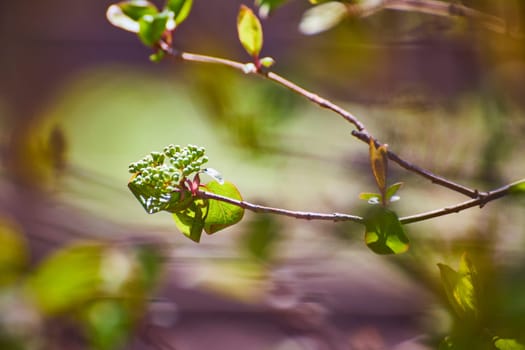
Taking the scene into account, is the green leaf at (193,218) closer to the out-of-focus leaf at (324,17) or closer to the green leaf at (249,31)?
the green leaf at (249,31)

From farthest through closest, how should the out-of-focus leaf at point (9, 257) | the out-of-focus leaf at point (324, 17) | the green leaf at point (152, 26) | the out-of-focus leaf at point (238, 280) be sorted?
the out-of-focus leaf at point (238, 280) → the out-of-focus leaf at point (9, 257) → the out-of-focus leaf at point (324, 17) → the green leaf at point (152, 26)

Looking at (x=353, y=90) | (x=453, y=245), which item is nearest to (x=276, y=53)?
(x=353, y=90)

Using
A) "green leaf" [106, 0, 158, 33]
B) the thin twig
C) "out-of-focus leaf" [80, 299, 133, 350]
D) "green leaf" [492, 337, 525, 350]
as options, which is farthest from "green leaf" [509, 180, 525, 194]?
"out-of-focus leaf" [80, 299, 133, 350]

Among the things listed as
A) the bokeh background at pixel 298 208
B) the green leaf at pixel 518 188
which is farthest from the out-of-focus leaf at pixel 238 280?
the green leaf at pixel 518 188

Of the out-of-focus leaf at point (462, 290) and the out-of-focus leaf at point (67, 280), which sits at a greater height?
the out-of-focus leaf at point (67, 280)

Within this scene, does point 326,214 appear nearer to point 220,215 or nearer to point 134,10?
point 220,215

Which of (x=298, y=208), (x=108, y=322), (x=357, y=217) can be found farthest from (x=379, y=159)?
(x=298, y=208)

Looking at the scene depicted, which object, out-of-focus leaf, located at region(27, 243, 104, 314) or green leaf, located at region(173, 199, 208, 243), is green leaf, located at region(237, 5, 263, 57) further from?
out-of-focus leaf, located at region(27, 243, 104, 314)
